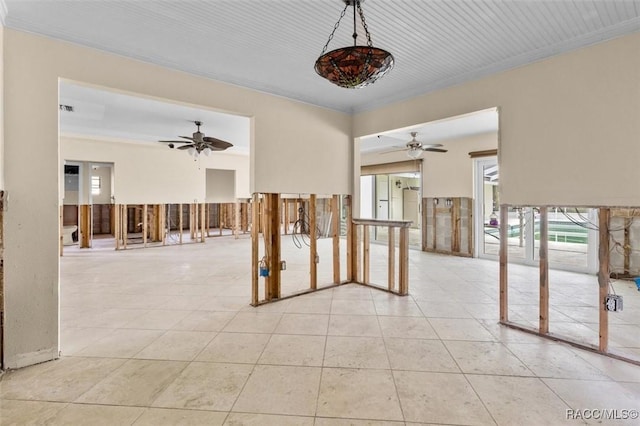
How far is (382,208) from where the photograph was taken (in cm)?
1001

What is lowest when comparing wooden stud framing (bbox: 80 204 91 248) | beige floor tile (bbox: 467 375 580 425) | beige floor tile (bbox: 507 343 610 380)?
beige floor tile (bbox: 467 375 580 425)

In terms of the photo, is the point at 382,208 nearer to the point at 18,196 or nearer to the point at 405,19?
the point at 405,19

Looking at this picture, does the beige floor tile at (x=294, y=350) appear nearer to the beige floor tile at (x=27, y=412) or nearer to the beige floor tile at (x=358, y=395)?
the beige floor tile at (x=358, y=395)

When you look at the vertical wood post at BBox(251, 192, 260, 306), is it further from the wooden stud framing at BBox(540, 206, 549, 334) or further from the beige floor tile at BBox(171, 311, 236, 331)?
the wooden stud framing at BBox(540, 206, 549, 334)

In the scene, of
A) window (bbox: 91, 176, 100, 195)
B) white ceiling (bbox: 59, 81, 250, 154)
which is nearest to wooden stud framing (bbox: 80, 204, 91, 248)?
window (bbox: 91, 176, 100, 195)

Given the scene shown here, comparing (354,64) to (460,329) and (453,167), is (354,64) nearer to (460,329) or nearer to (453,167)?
(460,329)

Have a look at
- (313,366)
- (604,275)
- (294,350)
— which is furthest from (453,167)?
(313,366)

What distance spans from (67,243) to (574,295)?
11.4m

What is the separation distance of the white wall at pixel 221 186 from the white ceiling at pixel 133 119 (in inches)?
98.2

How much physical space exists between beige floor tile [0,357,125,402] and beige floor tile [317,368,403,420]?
165 centimetres

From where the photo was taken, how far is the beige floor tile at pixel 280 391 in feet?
6.23

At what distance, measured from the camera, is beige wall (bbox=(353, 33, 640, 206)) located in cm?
244

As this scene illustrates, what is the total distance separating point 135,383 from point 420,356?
7.10 ft

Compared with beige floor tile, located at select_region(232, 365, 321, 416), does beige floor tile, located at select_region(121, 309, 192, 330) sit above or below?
above
